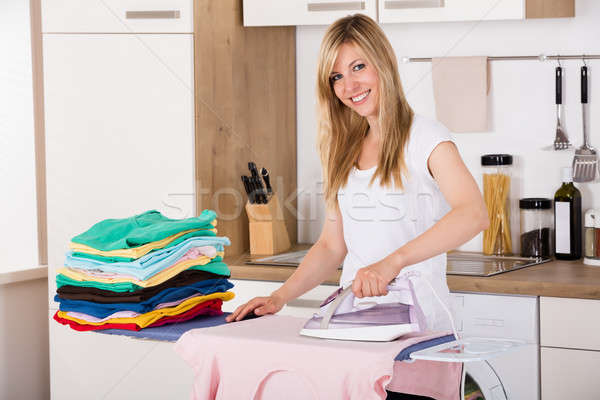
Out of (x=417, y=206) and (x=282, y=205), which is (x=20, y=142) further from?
(x=417, y=206)

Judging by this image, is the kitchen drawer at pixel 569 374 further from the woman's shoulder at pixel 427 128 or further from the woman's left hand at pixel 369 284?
the woman's left hand at pixel 369 284

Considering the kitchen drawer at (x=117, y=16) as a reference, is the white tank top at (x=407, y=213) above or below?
below

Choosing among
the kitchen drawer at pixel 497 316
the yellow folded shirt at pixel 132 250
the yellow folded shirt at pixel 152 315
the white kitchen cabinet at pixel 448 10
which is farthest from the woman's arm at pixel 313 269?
the white kitchen cabinet at pixel 448 10

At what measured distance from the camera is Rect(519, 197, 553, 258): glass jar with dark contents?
2.39 m

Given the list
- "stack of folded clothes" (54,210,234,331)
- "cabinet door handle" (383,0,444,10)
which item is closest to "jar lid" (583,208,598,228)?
"cabinet door handle" (383,0,444,10)

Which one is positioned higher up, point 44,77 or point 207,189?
point 44,77

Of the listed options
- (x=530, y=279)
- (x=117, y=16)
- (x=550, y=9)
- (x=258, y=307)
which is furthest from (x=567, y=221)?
(x=117, y=16)

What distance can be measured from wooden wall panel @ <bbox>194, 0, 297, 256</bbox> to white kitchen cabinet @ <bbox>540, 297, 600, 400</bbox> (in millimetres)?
1081

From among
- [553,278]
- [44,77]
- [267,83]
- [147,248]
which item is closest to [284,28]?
[267,83]

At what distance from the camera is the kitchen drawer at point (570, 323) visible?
186cm

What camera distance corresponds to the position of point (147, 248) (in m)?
1.33

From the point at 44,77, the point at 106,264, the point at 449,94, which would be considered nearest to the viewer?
the point at 106,264

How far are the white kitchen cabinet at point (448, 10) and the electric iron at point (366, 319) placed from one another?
1.29 m

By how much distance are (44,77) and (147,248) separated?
1.21m
